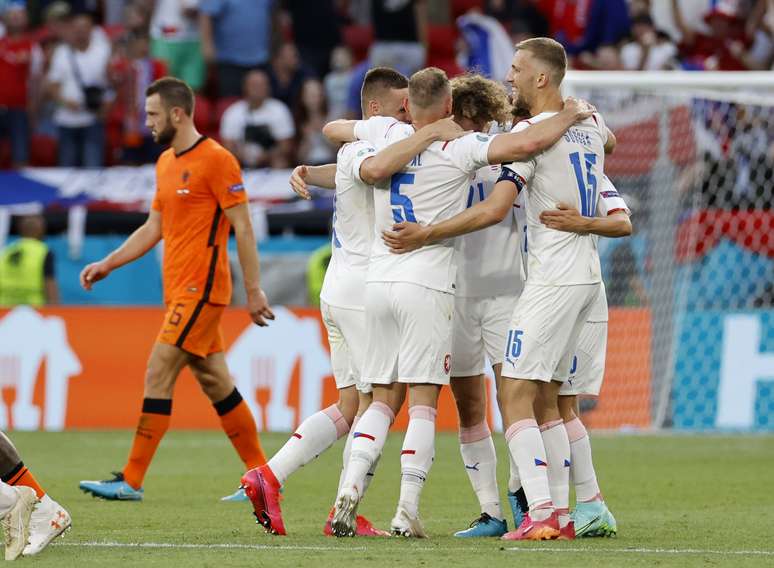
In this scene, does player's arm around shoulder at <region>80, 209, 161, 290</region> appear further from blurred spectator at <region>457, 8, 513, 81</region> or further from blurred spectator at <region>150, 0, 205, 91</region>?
blurred spectator at <region>150, 0, 205, 91</region>

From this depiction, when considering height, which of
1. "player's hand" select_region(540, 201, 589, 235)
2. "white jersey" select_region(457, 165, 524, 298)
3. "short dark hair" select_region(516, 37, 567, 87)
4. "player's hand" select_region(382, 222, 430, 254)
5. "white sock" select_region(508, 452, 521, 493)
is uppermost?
"short dark hair" select_region(516, 37, 567, 87)

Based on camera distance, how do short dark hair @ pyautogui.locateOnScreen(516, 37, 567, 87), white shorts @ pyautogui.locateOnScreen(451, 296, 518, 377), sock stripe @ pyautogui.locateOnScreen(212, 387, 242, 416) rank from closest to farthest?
1. short dark hair @ pyautogui.locateOnScreen(516, 37, 567, 87)
2. white shorts @ pyautogui.locateOnScreen(451, 296, 518, 377)
3. sock stripe @ pyautogui.locateOnScreen(212, 387, 242, 416)

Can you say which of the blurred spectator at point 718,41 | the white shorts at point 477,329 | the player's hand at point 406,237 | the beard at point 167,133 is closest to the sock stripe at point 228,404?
the beard at point 167,133

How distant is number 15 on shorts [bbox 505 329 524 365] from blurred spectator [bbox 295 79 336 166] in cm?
1096

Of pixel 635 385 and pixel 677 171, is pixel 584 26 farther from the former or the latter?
pixel 635 385

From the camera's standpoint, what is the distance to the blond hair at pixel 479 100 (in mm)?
7684

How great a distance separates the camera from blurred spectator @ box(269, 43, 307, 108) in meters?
19.3

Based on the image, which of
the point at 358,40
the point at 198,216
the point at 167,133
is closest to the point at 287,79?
the point at 358,40

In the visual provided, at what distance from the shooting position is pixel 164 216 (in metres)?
9.64

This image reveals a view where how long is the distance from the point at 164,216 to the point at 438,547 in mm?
3544

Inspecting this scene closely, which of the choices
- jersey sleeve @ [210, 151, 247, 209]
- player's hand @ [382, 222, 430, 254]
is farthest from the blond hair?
jersey sleeve @ [210, 151, 247, 209]

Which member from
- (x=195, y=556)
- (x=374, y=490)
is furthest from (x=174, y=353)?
(x=195, y=556)

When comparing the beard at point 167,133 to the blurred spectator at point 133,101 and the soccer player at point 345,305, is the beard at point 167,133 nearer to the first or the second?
the soccer player at point 345,305

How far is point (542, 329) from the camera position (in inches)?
283
